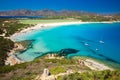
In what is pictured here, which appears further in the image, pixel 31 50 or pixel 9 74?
pixel 31 50

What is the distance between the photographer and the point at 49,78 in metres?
21.6

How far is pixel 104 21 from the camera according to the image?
172 meters

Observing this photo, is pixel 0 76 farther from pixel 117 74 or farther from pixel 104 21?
pixel 104 21

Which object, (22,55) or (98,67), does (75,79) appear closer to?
(98,67)

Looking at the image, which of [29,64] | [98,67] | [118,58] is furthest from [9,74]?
[118,58]

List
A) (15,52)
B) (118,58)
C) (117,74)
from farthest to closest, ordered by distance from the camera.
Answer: (15,52), (118,58), (117,74)

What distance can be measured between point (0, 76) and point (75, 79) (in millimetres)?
12799

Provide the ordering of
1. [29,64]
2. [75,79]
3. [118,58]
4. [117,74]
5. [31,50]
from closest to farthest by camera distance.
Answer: [75,79]
[117,74]
[29,64]
[118,58]
[31,50]

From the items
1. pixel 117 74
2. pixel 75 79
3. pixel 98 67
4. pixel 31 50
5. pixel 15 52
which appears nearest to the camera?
pixel 75 79

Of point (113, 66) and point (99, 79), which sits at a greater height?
point (99, 79)

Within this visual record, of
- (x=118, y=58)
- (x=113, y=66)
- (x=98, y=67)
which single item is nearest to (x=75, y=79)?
(x=98, y=67)

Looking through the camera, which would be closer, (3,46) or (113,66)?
(113,66)

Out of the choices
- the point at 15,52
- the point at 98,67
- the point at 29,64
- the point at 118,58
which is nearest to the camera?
the point at 29,64

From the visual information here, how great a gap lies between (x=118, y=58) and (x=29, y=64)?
923 inches
